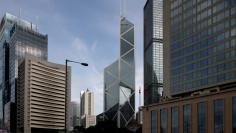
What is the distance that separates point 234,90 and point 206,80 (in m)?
23.6

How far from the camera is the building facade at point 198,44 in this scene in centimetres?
9388

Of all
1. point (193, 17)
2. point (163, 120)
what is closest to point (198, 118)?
point (163, 120)

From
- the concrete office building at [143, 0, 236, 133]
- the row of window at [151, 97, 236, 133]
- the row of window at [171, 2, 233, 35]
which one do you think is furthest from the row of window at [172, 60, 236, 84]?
the row of window at [151, 97, 236, 133]

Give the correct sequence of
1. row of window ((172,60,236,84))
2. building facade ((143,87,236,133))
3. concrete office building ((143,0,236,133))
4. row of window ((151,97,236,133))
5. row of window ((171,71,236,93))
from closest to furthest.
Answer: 1. building facade ((143,87,236,133))
2. row of window ((151,97,236,133))
3. concrete office building ((143,0,236,133))
4. row of window ((171,71,236,93))
5. row of window ((172,60,236,84))

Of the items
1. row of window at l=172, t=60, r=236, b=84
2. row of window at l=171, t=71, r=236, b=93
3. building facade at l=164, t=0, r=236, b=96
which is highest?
building facade at l=164, t=0, r=236, b=96

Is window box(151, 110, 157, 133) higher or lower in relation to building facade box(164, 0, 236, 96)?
lower

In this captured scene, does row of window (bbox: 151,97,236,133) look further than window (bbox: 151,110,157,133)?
No

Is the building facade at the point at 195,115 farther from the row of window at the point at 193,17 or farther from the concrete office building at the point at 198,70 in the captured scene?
the row of window at the point at 193,17

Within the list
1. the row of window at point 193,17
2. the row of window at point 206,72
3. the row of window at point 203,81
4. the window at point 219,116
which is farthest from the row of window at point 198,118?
the row of window at point 193,17

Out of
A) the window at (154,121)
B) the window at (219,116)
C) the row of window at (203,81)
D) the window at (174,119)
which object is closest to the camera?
the window at (219,116)

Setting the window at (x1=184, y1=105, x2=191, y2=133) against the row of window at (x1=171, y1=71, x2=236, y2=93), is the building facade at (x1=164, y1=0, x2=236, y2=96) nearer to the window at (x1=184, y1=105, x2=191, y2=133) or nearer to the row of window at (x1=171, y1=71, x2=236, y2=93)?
the row of window at (x1=171, y1=71, x2=236, y2=93)

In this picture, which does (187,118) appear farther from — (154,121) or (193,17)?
(193,17)

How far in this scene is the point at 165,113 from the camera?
317ft

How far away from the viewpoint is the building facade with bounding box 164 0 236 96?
308ft
